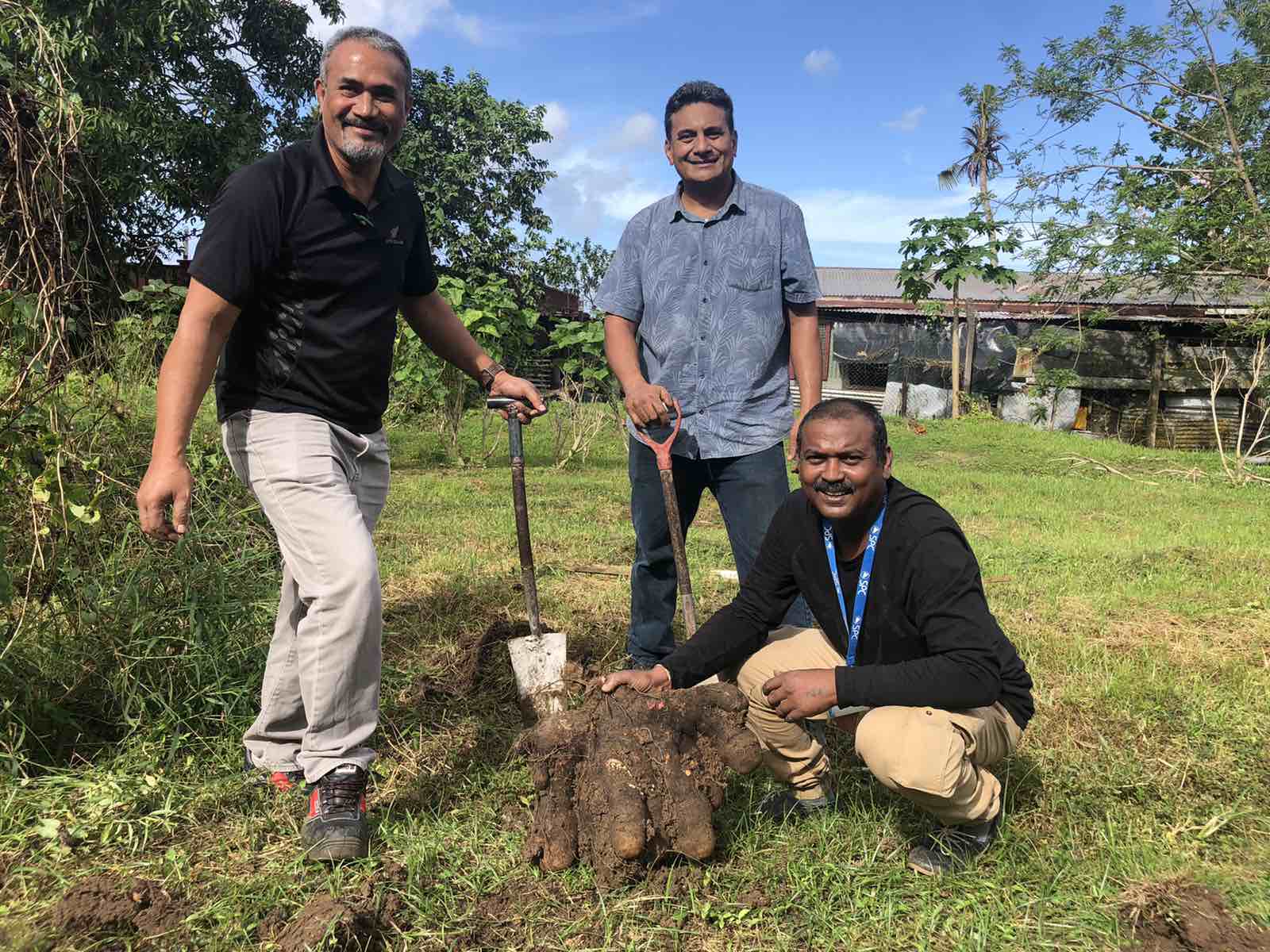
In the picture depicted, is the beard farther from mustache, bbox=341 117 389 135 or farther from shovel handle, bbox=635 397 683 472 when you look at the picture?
shovel handle, bbox=635 397 683 472

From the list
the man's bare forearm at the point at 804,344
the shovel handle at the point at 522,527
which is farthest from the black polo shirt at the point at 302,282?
the man's bare forearm at the point at 804,344

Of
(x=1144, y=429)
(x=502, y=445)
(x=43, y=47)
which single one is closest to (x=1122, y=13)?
(x=1144, y=429)

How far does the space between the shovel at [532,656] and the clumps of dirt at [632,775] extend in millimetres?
804

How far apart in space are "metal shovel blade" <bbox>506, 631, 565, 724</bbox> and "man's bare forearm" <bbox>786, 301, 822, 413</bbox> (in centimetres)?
133

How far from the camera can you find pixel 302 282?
2.57 meters

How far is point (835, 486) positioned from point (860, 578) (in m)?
0.28

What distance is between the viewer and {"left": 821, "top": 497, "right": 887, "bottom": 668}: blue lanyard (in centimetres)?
260

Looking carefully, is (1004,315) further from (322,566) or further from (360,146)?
(322,566)

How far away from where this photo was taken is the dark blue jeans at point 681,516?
3.38 m

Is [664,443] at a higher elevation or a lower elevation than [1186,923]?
higher

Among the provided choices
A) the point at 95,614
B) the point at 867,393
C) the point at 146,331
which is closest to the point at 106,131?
the point at 146,331

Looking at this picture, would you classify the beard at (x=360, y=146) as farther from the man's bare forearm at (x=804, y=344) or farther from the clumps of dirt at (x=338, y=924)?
the clumps of dirt at (x=338, y=924)

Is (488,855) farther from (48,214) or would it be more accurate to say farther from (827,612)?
(48,214)

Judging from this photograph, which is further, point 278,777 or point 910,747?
point 278,777
